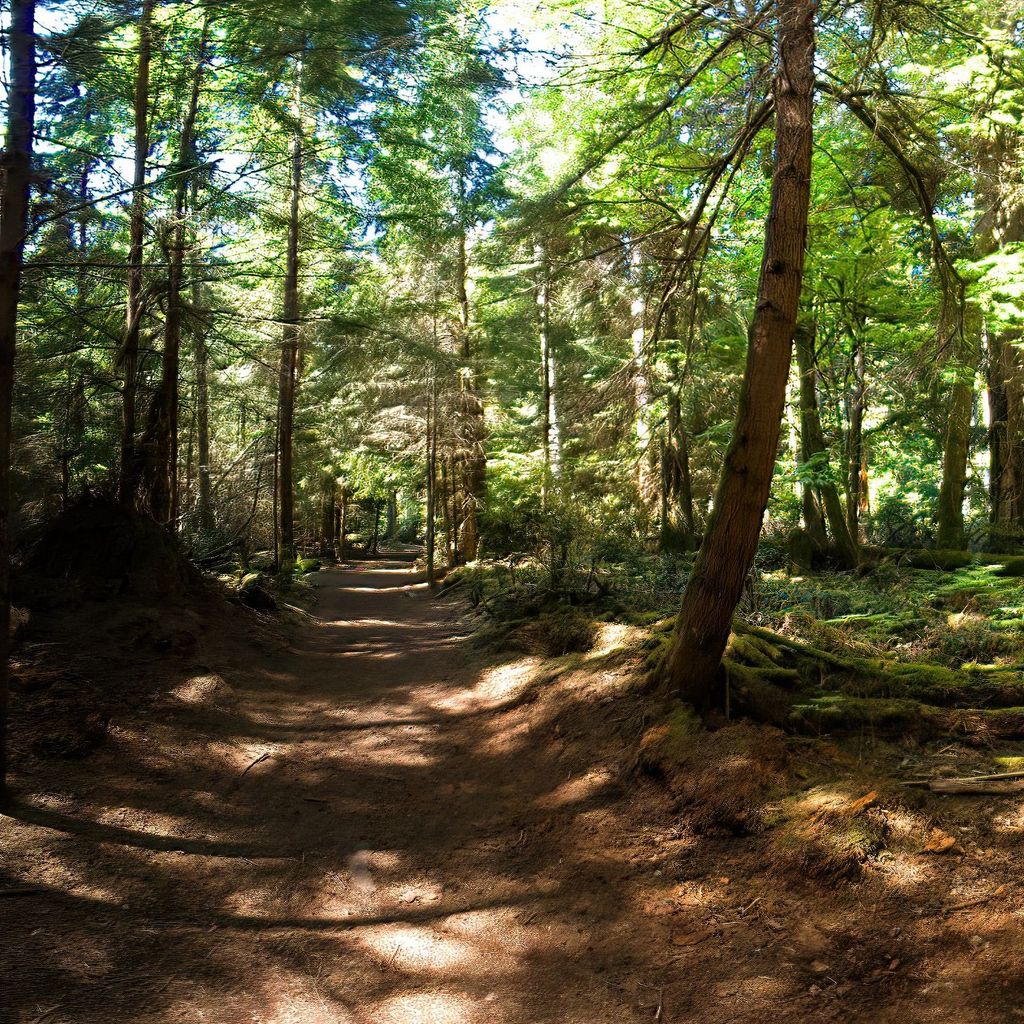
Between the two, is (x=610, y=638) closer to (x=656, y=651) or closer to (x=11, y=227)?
(x=656, y=651)

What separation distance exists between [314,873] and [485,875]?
1137 mm

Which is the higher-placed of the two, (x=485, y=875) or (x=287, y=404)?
(x=287, y=404)

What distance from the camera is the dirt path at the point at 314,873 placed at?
3.25m

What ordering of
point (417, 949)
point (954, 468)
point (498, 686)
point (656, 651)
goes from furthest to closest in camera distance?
point (954, 468) → point (498, 686) → point (656, 651) → point (417, 949)

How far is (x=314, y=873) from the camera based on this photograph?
14.8ft

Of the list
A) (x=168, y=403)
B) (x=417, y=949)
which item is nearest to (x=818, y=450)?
(x=168, y=403)

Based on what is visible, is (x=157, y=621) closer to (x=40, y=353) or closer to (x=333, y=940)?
(x=40, y=353)

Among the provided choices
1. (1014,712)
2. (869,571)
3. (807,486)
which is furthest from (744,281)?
(1014,712)

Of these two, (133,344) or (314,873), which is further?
(133,344)

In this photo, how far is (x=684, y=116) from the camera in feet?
19.1

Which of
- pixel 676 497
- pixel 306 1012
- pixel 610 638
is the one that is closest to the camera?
pixel 306 1012

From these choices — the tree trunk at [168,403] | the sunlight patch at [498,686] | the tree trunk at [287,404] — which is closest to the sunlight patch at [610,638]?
the sunlight patch at [498,686]

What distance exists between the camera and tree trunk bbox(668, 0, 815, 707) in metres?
5.05

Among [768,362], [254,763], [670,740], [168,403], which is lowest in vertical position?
[254,763]
